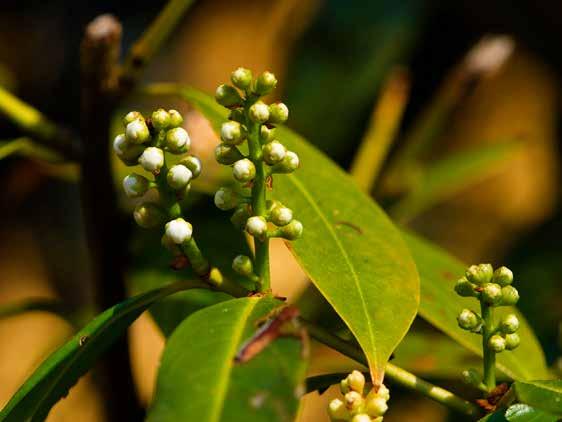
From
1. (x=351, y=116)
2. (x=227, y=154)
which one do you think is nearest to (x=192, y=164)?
(x=227, y=154)

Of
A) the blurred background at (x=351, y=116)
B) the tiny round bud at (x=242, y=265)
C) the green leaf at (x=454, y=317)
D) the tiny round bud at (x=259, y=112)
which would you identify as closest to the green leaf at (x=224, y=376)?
the tiny round bud at (x=242, y=265)

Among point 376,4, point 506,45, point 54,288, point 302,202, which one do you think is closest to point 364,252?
point 302,202

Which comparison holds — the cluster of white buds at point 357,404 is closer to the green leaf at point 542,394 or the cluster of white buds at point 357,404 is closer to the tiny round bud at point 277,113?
the green leaf at point 542,394

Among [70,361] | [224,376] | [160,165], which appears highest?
[160,165]

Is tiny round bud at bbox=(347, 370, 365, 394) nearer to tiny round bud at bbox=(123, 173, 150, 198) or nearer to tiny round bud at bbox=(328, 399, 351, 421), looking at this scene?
tiny round bud at bbox=(328, 399, 351, 421)

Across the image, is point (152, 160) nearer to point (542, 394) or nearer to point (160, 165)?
point (160, 165)

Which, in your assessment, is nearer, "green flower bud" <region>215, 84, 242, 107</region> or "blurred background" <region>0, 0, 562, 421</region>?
"green flower bud" <region>215, 84, 242, 107</region>

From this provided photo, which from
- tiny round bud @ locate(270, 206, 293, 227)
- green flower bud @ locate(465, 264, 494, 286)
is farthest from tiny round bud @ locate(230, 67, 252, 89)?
green flower bud @ locate(465, 264, 494, 286)
